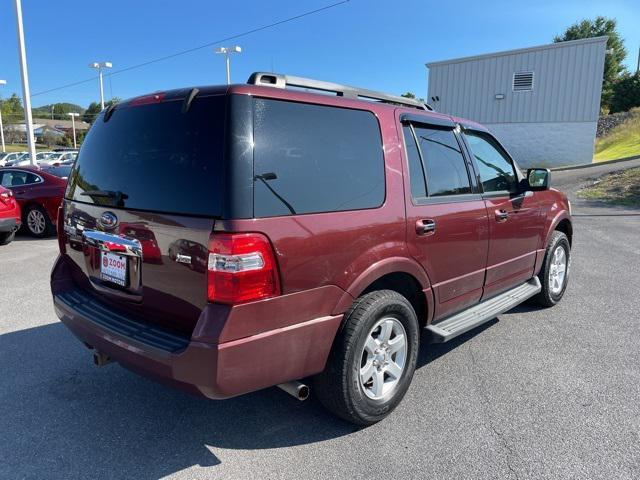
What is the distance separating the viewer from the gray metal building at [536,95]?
81.6 ft

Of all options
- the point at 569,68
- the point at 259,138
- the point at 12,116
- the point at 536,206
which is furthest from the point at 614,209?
the point at 12,116

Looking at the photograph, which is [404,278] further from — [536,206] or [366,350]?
[536,206]

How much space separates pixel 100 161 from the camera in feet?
9.84

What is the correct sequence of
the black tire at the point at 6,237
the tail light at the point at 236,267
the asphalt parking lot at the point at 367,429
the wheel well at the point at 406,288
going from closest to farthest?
the tail light at the point at 236,267 → the asphalt parking lot at the point at 367,429 → the wheel well at the point at 406,288 → the black tire at the point at 6,237

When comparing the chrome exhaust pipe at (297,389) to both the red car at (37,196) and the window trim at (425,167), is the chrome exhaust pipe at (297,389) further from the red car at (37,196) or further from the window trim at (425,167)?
the red car at (37,196)

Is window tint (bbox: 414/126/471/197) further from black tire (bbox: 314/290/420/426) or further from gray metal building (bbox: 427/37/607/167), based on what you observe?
gray metal building (bbox: 427/37/607/167)

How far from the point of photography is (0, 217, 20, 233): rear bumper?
8.10 meters

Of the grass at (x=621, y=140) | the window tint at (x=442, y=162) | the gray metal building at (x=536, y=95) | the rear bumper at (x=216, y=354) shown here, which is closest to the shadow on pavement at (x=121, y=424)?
→ the rear bumper at (x=216, y=354)

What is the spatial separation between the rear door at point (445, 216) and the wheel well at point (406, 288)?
0.12m


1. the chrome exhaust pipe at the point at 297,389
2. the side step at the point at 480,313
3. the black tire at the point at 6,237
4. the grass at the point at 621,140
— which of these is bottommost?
the black tire at the point at 6,237

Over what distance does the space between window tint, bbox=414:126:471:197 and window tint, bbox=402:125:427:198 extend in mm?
69

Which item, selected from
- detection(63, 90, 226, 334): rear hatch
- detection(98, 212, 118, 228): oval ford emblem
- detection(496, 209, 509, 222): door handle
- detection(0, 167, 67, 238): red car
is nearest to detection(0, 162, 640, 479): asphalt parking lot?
detection(63, 90, 226, 334): rear hatch

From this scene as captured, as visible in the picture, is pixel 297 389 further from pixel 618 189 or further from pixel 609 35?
pixel 609 35

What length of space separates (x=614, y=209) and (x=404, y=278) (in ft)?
40.5
